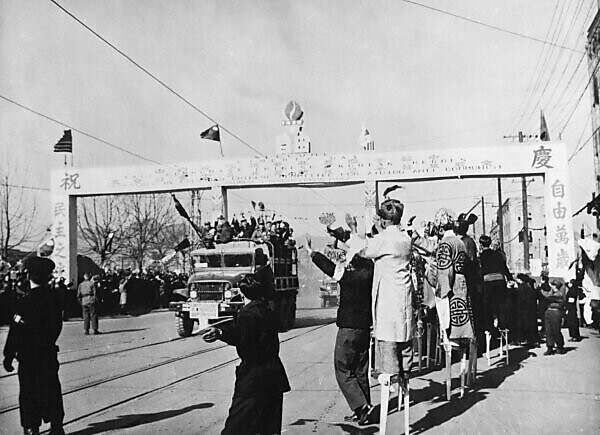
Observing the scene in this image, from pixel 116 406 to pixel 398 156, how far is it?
12858mm

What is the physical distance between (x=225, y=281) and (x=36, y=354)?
8381 millimetres

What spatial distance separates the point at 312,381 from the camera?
24.0 feet

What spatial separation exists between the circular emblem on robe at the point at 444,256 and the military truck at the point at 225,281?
21.4 ft

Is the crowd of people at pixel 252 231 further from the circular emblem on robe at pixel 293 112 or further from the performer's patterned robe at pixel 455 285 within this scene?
the performer's patterned robe at pixel 455 285

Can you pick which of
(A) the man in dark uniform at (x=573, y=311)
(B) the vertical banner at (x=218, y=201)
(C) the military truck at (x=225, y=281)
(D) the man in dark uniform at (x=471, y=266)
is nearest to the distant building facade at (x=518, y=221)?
(B) the vertical banner at (x=218, y=201)

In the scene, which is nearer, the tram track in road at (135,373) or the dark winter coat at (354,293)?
the dark winter coat at (354,293)

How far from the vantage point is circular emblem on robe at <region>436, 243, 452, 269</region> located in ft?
20.9

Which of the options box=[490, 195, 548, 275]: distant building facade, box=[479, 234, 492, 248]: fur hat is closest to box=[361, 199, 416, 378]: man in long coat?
box=[479, 234, 492, 248]: fur hat

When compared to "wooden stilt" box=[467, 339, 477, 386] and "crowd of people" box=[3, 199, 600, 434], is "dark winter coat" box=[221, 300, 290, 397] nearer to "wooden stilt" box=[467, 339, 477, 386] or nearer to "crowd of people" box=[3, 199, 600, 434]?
"crowd of people" box=[3, 199, 600, 434]

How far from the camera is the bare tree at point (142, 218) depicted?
28.4 meters

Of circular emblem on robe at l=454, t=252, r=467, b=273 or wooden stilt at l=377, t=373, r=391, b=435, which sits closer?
→ wooden stilt at l=377, t=373, r=391, b=435

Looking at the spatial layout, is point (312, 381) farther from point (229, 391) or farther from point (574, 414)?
point (574, 414)

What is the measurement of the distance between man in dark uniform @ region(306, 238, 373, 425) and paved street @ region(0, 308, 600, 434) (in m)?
0.38

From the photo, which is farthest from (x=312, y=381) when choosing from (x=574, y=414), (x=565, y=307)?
(x=565, y=307)
